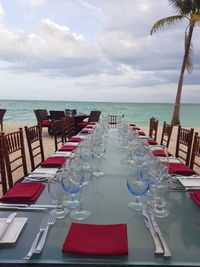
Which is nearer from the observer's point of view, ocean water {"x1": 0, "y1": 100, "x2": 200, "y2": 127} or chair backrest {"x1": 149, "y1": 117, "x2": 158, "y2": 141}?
chair backrest {"x1": 149, "y1": 117, "x2": 158, "y2": 141}

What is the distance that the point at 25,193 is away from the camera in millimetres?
1484

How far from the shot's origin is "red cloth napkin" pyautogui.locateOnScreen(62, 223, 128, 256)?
93 centimetres

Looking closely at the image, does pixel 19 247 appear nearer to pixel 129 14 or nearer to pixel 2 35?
pixel 129 14

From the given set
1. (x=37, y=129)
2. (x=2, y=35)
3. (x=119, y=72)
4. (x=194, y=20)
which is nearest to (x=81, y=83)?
(x=119, y=72)

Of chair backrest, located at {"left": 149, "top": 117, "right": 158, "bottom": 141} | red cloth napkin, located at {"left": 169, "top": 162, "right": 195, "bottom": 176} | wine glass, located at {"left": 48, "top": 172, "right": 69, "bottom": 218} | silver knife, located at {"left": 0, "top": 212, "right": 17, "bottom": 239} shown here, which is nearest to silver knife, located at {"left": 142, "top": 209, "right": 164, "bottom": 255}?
wine glass, located at {"left": 48, "top": 172, "right": 69, "bottom": 218}

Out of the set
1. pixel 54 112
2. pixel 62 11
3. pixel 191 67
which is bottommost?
pixel 54 112

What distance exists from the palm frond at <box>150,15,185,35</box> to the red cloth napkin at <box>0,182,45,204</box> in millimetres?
10474

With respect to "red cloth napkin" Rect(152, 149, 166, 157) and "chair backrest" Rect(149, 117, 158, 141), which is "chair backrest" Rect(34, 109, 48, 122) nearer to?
"chair backrest" Rect(149, 117, 158, 141)

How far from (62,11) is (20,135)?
19.3 ft

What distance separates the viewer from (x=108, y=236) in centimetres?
102

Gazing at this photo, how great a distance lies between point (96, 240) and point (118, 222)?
201 mm

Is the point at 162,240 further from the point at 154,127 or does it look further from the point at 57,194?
the point at 154,127

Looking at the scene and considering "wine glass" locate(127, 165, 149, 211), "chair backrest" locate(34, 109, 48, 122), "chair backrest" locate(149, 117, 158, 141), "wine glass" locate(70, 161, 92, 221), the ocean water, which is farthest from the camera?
the ocean water

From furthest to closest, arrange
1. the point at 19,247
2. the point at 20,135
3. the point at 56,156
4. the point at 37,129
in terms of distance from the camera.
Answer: the point at 37,129
the point at 20,135
the point at 56,156
the point at 19,247
